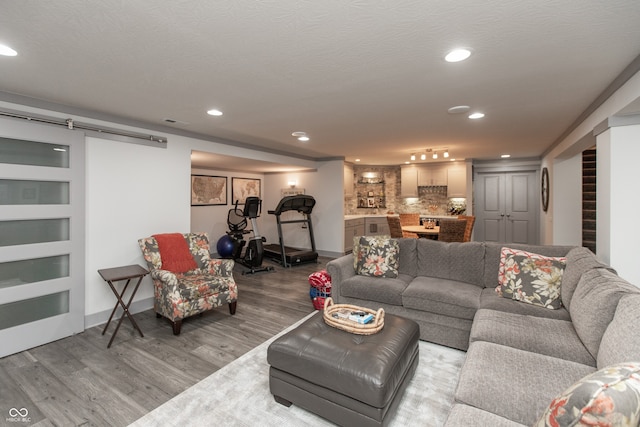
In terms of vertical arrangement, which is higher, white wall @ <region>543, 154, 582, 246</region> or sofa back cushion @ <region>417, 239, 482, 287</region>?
white wall @ <region>543, 154, 582, 246</region>

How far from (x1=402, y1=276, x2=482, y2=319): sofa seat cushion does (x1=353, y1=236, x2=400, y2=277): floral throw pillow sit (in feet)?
1.18

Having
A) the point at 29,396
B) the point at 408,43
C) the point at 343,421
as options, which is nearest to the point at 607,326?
the point at 343,421

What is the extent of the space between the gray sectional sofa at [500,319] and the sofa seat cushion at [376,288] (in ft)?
0.03

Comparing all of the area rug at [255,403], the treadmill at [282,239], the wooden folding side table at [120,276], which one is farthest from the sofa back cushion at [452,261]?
the treadmill at [282,239]

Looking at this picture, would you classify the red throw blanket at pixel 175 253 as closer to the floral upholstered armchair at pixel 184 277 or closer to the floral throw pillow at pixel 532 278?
the floral upholstered armchair at pixel 184 277

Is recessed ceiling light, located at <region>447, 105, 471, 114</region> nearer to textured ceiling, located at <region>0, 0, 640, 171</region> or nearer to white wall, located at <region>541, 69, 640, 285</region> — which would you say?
textured ceiling, located at <region>0, 0, 640, 171</region>

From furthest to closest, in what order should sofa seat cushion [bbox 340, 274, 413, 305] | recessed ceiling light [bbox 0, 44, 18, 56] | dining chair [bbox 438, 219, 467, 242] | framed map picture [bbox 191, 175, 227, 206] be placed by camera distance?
framed map picture [bbox 191, 175, 227, 206] < dining chair [bbox 438, 219, 467, 242] < sofa seat cushion [bbox 340, 274, 413, 305] < recessed ceiling light [bbox 0, 44, 18, 56]

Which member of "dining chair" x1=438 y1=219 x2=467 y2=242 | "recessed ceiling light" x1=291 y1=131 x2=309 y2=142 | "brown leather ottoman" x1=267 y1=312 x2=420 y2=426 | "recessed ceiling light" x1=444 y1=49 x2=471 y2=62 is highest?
"recessed ceiling light" x1=291 y1=131 x2=309 y2=142

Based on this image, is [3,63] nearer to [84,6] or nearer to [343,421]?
[84,6]

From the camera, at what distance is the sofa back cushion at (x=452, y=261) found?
3195 mm

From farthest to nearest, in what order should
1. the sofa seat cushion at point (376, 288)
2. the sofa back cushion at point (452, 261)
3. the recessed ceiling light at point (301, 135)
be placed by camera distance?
the recessed ceiling light at point (301, 135)
the sofa back cushion at point (452, 261)
the sofa seat cushion at point (376, 288)

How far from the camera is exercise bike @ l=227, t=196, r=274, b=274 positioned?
19.2 feet

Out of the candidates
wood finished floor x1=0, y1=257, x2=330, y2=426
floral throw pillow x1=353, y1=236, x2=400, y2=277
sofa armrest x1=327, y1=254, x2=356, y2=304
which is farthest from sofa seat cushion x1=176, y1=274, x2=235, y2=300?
floral throw pillow x1=353, y1=236, x2=400, y2=277

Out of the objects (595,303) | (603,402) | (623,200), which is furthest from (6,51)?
(623,200)
